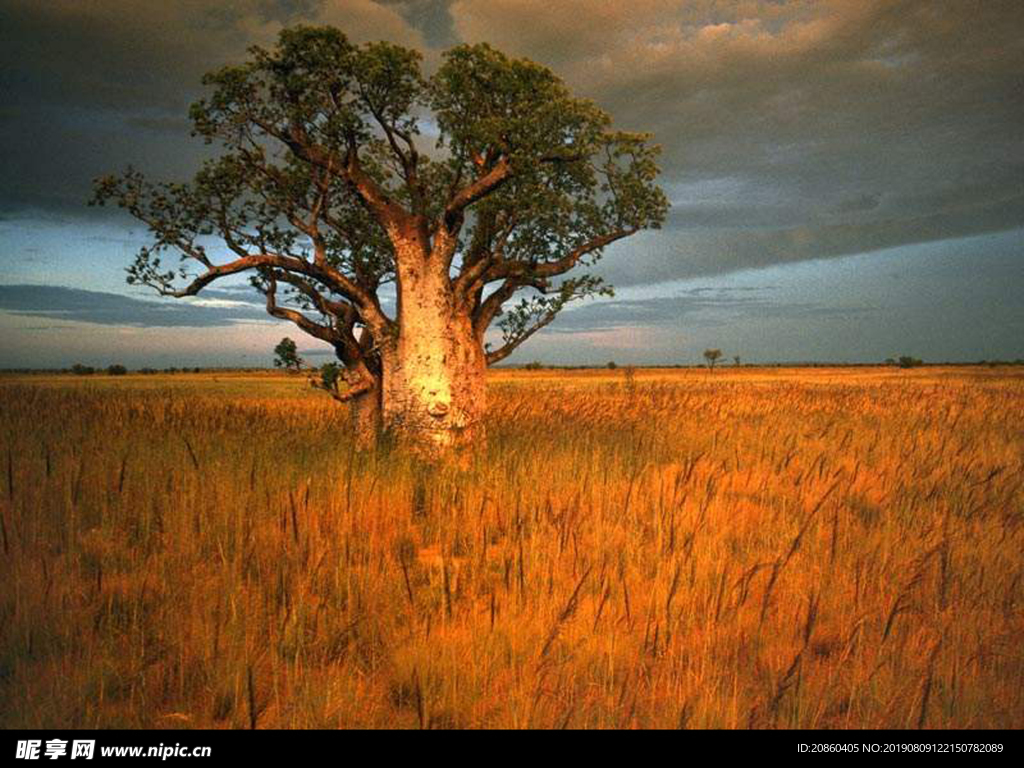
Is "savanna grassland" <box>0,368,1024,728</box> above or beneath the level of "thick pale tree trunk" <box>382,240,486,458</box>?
beneath

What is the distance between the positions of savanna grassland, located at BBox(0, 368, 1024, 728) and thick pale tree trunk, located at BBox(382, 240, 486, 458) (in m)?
1.43

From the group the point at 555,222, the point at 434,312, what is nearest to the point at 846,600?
the point at 434,312

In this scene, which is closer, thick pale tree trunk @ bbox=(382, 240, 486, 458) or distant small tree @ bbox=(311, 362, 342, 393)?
thick pale tree trunk @ bbox=(382, 240, 486, 458)

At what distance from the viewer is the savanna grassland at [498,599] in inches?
103

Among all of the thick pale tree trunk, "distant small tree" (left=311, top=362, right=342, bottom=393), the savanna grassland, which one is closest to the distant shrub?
"distant small tree" (left=311, top=362, right=342, bottom=393)

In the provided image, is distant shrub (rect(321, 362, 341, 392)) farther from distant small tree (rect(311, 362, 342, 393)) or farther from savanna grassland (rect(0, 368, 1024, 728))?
savanna grassland (rect(0, 368, 1024, 728))

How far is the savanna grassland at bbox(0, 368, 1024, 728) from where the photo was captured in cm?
262

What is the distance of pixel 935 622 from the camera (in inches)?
138

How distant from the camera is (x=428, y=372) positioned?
27.8 feet

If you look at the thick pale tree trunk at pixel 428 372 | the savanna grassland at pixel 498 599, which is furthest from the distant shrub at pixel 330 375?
the savanna grassland at pixel 498 599

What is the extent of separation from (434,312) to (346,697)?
21.1ft

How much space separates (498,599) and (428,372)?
524 cm
